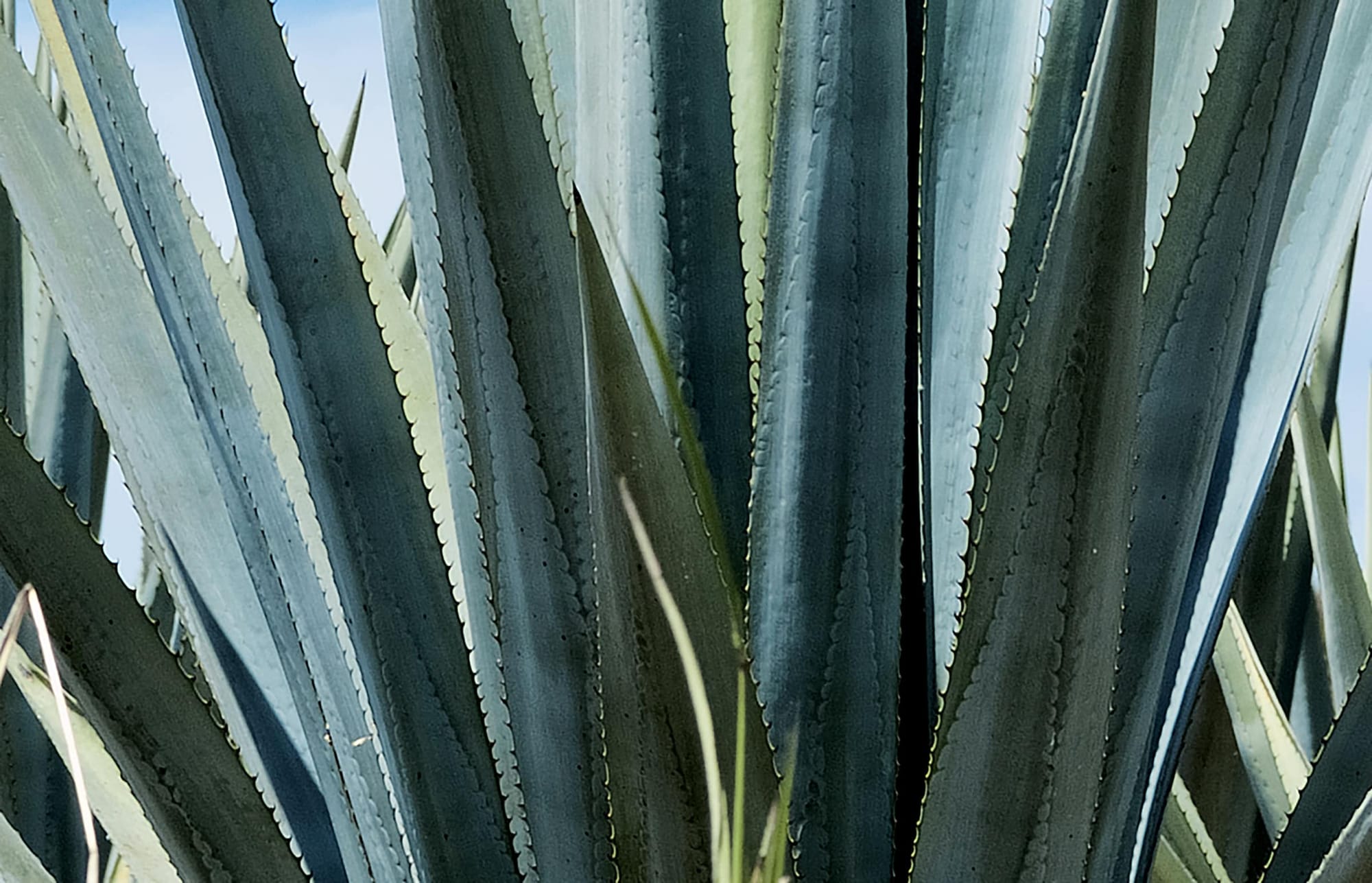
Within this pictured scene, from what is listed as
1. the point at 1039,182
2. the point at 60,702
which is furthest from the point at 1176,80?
the point at 60,702

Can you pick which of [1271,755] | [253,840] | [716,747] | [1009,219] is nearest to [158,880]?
[253,840]

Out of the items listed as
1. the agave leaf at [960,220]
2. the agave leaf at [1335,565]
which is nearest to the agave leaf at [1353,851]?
the agave leaf at [960,220]

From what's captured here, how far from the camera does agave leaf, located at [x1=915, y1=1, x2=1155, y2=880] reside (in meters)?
0.37

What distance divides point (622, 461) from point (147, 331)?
248mm

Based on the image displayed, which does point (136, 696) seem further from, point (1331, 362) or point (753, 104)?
Answer: point (1331, 362)

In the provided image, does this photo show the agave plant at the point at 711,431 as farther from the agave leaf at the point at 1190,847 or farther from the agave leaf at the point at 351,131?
the agave leaf at the point at 351,131

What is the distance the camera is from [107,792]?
615 mm

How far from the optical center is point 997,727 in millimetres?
393

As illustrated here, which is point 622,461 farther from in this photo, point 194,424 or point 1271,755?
point 1271,755

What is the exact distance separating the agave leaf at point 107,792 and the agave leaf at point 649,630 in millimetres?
270

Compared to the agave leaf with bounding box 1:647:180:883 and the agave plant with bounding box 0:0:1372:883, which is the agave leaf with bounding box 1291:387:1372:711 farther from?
the agave leaf with bounding box 1:647:180:883

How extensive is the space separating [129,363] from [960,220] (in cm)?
31

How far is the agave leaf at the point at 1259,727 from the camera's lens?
908 mm

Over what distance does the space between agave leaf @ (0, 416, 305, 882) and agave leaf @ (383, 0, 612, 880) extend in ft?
0.31
